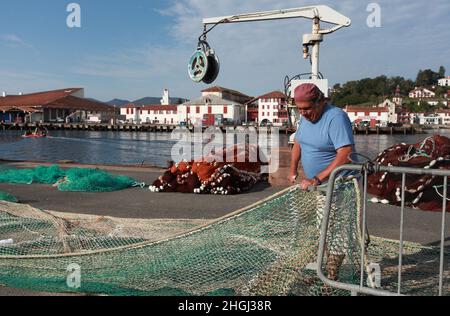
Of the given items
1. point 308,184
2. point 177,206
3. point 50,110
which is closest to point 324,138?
point 308,184

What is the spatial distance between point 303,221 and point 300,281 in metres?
0.51

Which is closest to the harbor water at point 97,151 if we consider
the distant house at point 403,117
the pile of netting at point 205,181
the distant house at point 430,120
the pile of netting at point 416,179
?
the pile of netting at point 205,181

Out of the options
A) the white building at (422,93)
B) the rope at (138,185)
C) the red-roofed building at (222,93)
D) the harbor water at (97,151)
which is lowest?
the harbor water at (97,151)

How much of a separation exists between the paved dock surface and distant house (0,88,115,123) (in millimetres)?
106503

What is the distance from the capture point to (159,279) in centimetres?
394

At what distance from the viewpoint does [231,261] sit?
13.4 feet

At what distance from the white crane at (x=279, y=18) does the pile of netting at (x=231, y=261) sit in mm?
6756

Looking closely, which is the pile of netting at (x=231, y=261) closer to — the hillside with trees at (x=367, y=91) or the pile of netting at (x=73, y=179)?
the pile of netting at (x=73, y=179)

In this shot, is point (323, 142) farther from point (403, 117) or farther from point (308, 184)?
point (403, 117)

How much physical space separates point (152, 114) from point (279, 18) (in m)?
111

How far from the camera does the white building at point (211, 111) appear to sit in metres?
101

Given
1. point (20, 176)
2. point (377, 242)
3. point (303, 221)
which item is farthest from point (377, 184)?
point (20, 176)

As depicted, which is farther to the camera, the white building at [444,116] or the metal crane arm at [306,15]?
the white building at [444,116]

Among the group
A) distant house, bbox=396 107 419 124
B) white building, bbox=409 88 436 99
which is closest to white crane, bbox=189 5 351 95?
distant house, bbox=396 107 419 124
